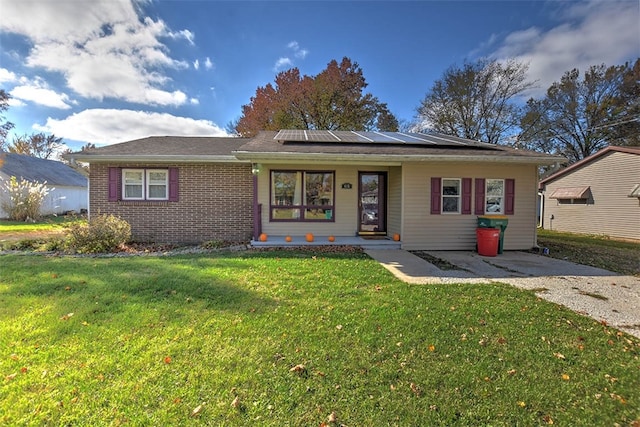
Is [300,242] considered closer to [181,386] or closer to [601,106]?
[181,386]

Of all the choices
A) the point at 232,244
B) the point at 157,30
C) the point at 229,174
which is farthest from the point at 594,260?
the point at 157,30

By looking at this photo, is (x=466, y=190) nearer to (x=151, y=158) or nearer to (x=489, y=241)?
(x=489, y=241)

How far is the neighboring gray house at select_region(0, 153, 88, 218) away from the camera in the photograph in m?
19.1

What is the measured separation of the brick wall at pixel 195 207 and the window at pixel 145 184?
8.1 inches

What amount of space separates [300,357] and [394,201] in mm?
7793

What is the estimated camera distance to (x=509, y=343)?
317 centimetres

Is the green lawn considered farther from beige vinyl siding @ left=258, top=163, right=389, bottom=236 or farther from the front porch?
beige vinyl siding @ left=258, top=163, right=389, bottom=236

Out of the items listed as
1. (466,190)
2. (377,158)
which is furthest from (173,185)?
(466,190)

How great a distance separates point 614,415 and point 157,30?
12.0 metres

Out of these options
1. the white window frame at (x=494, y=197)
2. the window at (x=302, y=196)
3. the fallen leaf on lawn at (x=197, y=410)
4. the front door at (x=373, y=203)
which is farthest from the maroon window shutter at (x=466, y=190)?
the fallen leaf on lawn at (x=197, y=410)

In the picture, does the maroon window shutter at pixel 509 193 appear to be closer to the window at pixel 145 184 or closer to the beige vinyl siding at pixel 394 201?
the beige vinyl siding at pixel 394 201

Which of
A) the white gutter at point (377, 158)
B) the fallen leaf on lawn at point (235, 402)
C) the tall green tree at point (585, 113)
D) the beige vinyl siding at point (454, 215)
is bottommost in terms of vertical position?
the fallen leaf on lawn at point (235, 402)

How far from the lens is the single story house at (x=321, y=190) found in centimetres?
895

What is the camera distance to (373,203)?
419 inches
